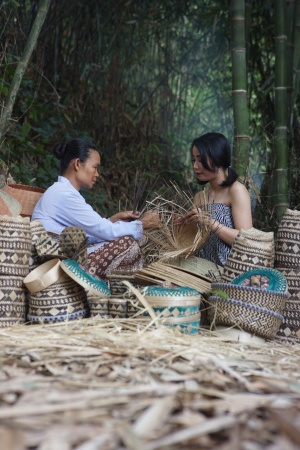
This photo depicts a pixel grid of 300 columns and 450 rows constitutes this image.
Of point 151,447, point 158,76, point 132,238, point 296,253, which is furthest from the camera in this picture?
point 158,76

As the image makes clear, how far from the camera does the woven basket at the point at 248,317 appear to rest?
277 cm

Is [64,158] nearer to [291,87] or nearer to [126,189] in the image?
[291,87]

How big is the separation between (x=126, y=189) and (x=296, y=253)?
10.4ft

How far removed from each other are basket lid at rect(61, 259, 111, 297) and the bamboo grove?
212 cm

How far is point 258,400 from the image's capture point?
5.26 feet

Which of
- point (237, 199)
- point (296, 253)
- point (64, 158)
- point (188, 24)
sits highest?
point (188, 24)

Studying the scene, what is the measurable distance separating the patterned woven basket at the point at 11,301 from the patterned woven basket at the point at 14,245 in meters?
0.04

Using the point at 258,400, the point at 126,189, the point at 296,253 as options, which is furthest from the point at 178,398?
the point at 126,189

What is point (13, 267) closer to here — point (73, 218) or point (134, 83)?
point (73, 218)

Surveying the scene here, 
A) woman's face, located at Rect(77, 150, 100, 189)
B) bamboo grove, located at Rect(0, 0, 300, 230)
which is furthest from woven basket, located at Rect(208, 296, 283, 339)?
bamboo grove, located at Rect(0, 0, 300, 230)

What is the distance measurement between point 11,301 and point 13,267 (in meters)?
0.15

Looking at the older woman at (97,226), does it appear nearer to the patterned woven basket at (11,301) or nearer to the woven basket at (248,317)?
the patterned woven basket at (11,301)

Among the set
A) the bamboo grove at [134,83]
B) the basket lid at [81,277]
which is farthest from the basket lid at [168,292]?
the bamboo grove at [134,83]

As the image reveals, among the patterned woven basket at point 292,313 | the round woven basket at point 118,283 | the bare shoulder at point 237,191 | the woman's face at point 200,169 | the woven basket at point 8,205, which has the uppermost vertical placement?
the woman's face at point 200,169
